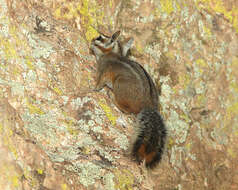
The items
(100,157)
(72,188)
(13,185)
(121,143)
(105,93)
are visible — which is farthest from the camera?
(105,93)

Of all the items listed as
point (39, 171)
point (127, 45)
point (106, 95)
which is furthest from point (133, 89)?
point (39, 171)

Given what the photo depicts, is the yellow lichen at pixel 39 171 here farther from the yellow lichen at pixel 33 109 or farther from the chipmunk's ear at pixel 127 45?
the chipmunk's ear at pixel 127 45

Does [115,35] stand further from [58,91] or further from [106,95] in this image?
[58,91]

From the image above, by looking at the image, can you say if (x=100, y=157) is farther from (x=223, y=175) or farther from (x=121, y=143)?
(x=223, y=175)

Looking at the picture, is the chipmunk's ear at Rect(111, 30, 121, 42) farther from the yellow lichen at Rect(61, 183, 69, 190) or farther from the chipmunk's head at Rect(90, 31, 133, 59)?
the yellow lichen at Rect(61, 183, 69, 190)

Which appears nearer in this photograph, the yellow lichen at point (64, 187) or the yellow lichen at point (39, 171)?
the yellow lichen at point (39, 171)

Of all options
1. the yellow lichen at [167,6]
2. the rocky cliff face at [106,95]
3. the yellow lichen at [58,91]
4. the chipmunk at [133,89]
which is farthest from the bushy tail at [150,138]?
the yellow lichen at [167,6]

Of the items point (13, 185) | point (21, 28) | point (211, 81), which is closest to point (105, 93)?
point (21, 28)
